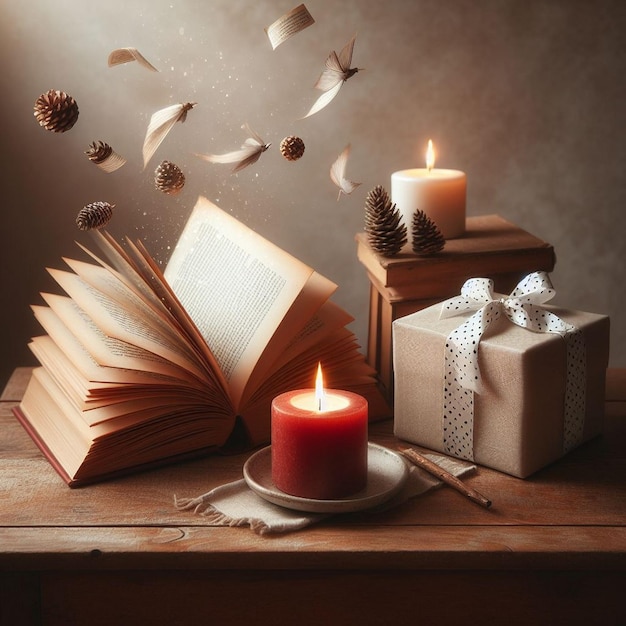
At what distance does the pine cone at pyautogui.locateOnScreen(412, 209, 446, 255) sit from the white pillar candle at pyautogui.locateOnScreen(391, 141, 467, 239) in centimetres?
5

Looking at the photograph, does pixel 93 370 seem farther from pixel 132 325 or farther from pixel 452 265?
pixel 452 265

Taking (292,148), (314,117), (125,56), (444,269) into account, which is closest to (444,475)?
(444,269)

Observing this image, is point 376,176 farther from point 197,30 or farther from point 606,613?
point 606,613

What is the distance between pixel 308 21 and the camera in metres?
0.85

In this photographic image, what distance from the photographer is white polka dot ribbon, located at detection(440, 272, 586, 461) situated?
0.90 m

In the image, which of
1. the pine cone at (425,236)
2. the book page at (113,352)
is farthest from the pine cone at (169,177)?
the pine cone at (425,236)

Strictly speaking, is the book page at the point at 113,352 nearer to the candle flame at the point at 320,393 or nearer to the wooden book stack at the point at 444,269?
the candle flame at the point at 320,393

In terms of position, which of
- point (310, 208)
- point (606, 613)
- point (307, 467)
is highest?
point (310, 208)

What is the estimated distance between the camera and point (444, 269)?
1063mm

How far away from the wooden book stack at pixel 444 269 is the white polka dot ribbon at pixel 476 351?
3.4 inches

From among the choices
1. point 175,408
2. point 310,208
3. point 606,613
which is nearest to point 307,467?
point 175,408

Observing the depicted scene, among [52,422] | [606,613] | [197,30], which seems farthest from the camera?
[197,30]

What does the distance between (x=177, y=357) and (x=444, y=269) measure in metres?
0.33

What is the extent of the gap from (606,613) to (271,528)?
0.30 metres
